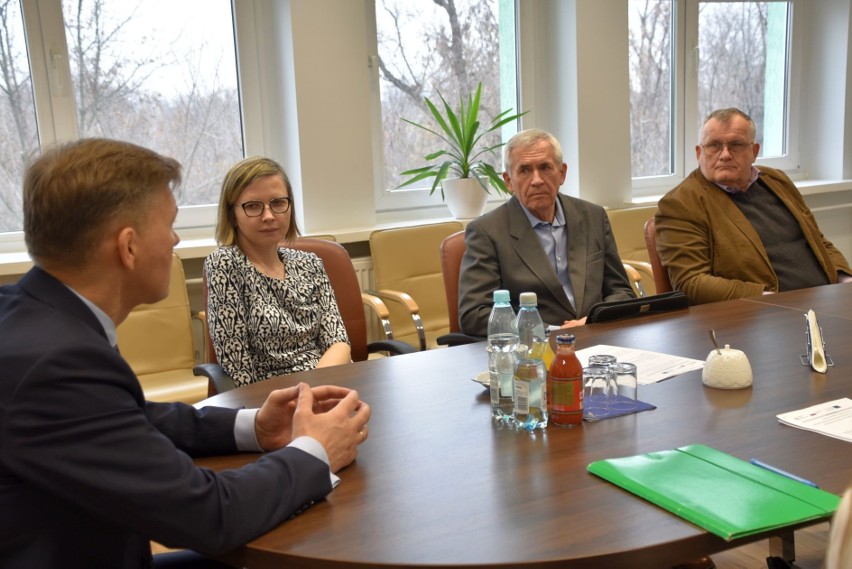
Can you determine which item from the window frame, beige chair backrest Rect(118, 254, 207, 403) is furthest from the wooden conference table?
the window frame

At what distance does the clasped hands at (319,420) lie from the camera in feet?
4.67

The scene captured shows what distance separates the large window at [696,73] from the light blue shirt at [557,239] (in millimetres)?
2481

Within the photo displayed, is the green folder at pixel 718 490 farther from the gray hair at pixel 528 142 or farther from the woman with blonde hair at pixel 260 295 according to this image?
the gray hair at pixel 528 142

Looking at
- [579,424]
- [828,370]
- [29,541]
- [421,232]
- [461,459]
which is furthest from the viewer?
[421,232]

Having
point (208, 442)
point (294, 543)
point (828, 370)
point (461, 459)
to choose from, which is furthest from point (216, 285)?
point (828, 370)

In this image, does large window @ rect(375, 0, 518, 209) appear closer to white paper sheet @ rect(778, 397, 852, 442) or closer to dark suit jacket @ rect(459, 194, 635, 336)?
dark suit jacket @ rect(459, 194, 635, 336)

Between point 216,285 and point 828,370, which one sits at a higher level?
point 216,285

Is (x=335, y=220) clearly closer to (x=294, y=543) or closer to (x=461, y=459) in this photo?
(x=461, y=459)

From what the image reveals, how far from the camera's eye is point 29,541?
3.77 ft

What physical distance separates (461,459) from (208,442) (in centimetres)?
48

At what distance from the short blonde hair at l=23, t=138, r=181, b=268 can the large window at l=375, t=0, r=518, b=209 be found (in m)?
3.34

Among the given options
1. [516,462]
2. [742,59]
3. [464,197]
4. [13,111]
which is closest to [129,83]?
[13,111]

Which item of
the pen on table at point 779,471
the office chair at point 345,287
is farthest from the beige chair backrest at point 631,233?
the pen on table at point 779,471

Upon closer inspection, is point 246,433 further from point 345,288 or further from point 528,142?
point 528,142
